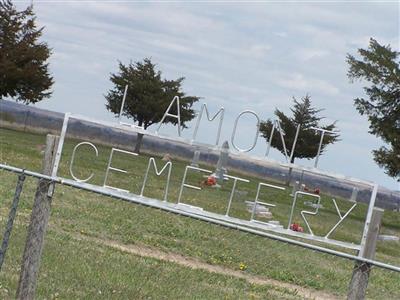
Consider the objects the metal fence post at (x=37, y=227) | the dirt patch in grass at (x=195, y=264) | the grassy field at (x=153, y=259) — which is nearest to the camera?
the metal fence post at (x=37, y=227)

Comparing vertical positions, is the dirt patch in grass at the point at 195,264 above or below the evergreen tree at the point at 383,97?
below

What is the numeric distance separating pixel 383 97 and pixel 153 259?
1948 centimetres

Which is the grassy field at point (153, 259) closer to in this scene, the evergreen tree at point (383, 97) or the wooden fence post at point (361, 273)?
the wooden fence post at point (361, 273)

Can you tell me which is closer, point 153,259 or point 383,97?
point 153,259

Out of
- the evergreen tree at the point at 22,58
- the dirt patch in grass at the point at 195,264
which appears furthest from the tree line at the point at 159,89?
the dirt patch in grass at the point at 195,264

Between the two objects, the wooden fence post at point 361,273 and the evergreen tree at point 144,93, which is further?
the evergreen tree at point 144,93

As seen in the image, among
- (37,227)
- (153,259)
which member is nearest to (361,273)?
(37,227)

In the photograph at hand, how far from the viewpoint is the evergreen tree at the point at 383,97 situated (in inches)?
1046

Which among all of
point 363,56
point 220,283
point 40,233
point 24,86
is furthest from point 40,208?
point 24,86

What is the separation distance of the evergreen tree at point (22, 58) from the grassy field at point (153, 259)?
25.6 metres

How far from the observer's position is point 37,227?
218 inches

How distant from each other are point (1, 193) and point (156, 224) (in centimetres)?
247

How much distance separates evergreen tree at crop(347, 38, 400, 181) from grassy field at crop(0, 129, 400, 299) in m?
11.7

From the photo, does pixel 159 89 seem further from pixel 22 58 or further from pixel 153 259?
pixel 153 259
